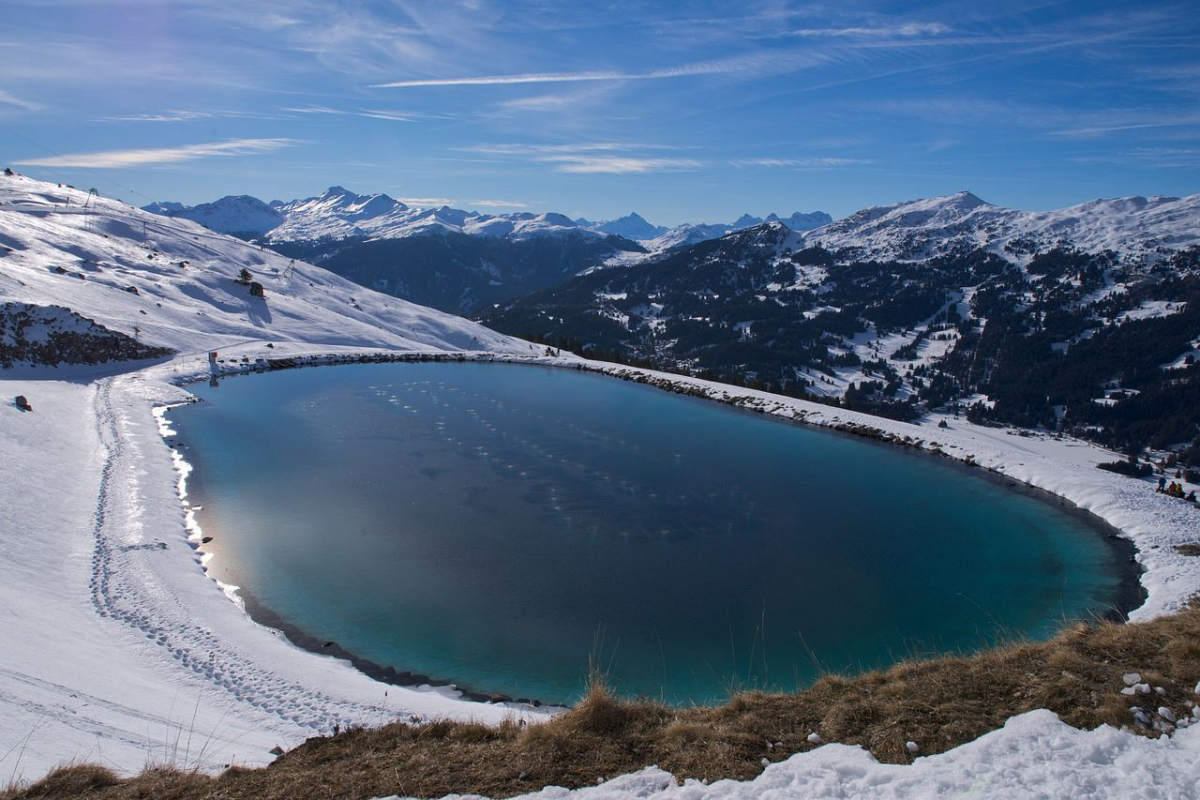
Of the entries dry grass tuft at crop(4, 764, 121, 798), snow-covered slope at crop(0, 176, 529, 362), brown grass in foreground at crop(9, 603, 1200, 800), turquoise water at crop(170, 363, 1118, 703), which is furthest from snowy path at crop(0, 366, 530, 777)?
snow-covered slope at crop(0, 176, 529, 362)

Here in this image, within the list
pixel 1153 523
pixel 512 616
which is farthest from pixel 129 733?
pixel 1153 523

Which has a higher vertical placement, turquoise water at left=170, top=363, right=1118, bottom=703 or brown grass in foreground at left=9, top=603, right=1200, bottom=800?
brown grass in foreground at left=9, top=603, right=1200, bottom=800

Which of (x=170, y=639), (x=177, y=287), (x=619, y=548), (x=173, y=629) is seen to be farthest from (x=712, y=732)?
(x=177, y=287)

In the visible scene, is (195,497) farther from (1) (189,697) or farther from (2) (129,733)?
(2) (129,733)

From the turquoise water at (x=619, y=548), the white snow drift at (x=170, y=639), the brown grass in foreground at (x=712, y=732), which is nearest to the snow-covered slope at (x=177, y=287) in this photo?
the white snow drift at (x=170, y=639)

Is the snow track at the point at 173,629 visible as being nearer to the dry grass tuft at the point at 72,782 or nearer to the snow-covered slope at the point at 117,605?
the snow-covered slope at the point at 117,605

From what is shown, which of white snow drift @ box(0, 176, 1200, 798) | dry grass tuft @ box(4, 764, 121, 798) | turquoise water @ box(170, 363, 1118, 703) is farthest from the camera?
turquoise water @ box(170, 363, 1118, 703)

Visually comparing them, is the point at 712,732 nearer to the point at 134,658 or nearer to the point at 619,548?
the point at 134,658

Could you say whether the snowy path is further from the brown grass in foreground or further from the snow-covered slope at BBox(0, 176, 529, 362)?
the snow-covered slope at BBox(0, 176, 529, 362)
